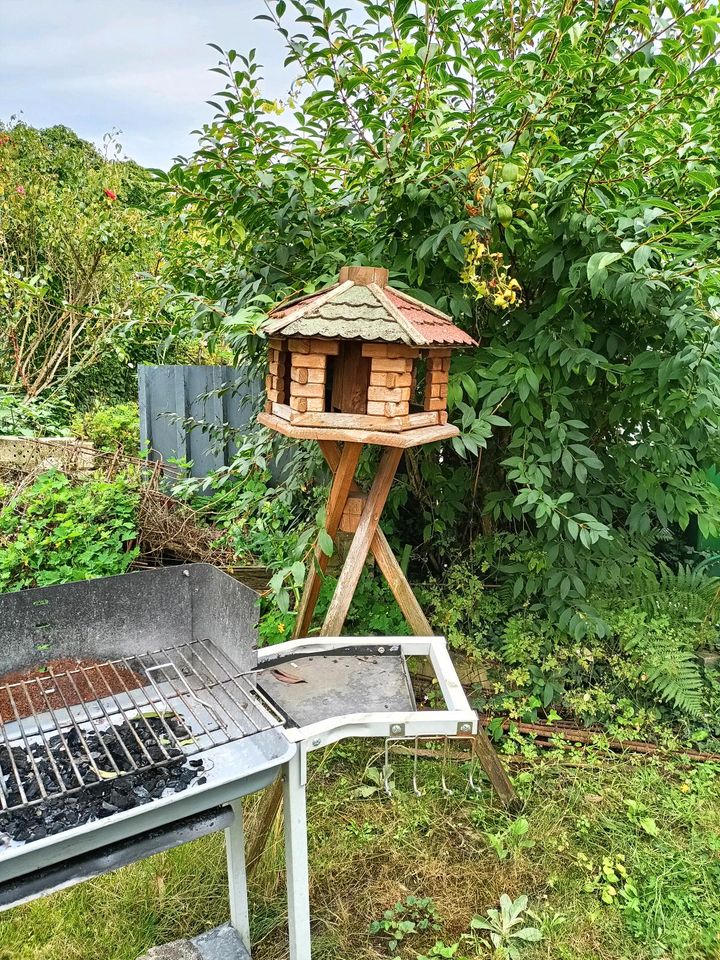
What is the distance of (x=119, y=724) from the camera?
1.44m

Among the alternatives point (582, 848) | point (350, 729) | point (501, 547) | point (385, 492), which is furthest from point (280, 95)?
point (582, 848)

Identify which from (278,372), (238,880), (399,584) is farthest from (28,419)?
(238,880)

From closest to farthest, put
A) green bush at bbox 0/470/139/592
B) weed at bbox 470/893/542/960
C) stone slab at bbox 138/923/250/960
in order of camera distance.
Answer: stone slab at bbox 138/923/250/960 → weed at bbox 470/893/542/960 → green bush at bbox 0/470/139/592

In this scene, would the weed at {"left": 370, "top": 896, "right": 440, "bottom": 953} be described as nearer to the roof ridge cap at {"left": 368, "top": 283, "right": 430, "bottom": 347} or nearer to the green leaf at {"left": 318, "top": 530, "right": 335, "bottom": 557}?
the green leaf at {"left": 318, "top": 530, "right": 335, "bottom": 557}

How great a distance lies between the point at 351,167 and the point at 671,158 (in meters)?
1.00

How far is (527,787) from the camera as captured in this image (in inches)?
85.0

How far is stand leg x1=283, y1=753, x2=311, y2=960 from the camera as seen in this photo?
1217 mm

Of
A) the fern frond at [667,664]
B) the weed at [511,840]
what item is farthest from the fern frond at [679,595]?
the weed at [511,840]

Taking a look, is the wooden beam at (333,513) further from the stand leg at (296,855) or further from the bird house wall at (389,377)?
the stand leg at (296,855)

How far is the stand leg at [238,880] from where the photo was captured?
1507 mm

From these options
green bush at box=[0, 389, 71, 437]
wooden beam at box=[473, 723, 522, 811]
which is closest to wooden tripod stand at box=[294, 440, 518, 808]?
wooden beam at box=[473, 723, 522, 811]

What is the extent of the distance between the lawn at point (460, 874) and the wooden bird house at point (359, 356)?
4.48 feet

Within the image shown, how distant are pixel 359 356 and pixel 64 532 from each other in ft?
5.86

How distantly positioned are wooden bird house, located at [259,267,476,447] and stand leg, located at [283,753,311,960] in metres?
0.77
